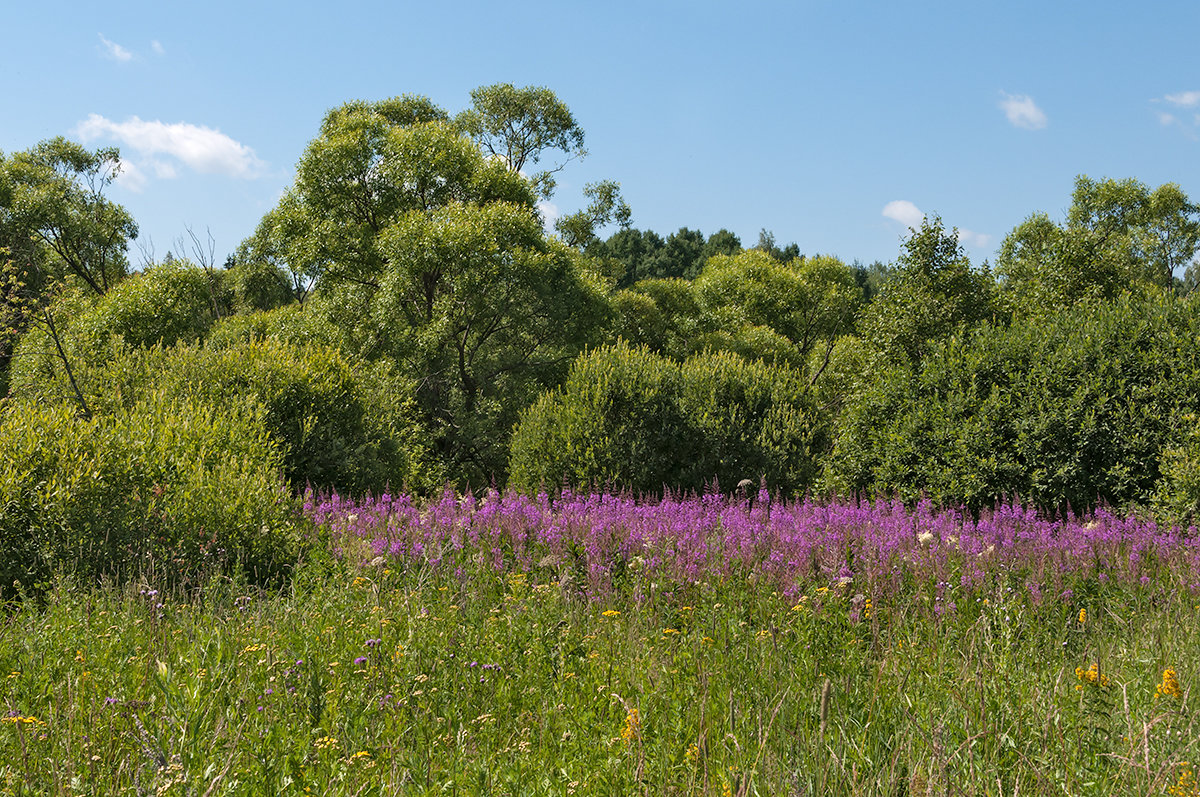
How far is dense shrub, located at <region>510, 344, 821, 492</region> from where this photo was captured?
12.1 meters

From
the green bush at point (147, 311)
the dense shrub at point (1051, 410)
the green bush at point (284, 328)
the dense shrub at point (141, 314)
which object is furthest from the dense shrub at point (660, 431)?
the green bush at point (147, 311)

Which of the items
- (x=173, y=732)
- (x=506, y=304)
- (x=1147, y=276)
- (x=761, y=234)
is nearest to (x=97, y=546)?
(x=173, y=732)

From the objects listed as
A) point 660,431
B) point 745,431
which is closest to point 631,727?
point 660,431

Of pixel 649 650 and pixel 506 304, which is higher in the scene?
pixel 506 304

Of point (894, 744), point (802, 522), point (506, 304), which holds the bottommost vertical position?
point (894, 744)

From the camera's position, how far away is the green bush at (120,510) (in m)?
6.13

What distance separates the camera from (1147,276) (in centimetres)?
3922

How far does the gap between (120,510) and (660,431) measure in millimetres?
7652

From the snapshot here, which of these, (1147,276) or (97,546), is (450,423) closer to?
(97,546)

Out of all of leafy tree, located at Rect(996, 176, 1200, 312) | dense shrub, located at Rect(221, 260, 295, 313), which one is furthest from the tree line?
leafy tree, located at Rect(996, 176, 1200, 312)

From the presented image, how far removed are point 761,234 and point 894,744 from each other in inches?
3034

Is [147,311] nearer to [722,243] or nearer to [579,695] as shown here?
[579,695]

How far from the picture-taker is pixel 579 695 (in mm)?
3832

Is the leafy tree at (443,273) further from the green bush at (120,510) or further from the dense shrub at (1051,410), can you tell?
the green bush at (120,510)
